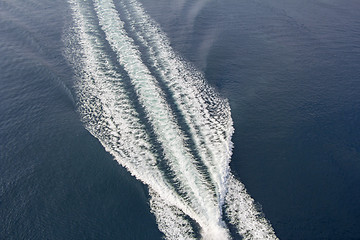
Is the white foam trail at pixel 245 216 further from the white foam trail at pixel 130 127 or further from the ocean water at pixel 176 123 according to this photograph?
the white foam trail at pixel 130 127

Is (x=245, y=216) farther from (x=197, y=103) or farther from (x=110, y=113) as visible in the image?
(x=110, y=113)

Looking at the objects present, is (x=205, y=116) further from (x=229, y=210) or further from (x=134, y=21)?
(x=134, y=21)

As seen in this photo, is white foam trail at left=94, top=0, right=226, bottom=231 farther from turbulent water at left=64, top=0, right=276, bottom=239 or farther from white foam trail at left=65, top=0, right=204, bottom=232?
white foam trail at left=65, top=0, right=204, bottom=232

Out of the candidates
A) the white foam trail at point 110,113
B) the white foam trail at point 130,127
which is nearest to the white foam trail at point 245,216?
the white foam trail at point 130,127

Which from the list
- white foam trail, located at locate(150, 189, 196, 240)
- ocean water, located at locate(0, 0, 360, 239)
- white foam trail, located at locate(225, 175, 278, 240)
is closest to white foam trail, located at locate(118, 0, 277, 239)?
white foam trail, located at locate(225, 175, 278, 240)

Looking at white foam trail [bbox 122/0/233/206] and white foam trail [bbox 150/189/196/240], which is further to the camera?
white foam trail [bbox 122/0/233/206]

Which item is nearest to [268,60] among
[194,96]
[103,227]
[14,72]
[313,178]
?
[194,96]

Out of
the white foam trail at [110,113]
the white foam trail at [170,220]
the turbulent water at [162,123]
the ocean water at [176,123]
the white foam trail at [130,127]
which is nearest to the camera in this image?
the white foam trail at [170,220]
